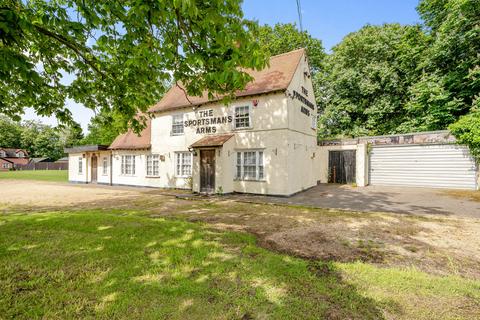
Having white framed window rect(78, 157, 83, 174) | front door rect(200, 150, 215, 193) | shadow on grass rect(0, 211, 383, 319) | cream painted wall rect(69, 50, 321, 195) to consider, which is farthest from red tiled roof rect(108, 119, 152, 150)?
shadow on grass rect(0, 211, 383, 319)

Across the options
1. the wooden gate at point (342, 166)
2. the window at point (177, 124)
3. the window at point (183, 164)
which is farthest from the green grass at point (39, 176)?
the wooden gate at point (342, 166)

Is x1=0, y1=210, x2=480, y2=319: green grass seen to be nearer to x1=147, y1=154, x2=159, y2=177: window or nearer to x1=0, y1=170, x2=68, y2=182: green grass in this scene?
x1=147, y1=154, x2=159, y2=177: window

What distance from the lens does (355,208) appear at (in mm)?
9461

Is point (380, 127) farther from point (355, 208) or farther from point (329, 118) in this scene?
point (355, 208)

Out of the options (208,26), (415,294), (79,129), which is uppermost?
(208,26)

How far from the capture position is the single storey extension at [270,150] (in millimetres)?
12891

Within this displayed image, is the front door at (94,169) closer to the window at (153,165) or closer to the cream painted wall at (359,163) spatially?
the window at (153,165)

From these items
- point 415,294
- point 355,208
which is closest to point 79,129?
point 415,294

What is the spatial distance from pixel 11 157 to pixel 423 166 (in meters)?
89.4

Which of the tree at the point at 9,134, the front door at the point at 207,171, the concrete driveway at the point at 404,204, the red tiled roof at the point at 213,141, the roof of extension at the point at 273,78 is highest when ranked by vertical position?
the tree at the point at 9,134

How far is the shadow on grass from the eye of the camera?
293cm

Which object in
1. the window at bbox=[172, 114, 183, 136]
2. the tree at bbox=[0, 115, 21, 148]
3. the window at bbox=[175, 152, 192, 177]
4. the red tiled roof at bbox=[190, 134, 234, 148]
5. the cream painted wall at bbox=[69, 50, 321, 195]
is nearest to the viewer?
the cream painted wall at bbox=[69, 50, 321, 195]

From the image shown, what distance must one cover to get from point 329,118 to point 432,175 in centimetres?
1098

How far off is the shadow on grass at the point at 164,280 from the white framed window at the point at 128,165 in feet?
44.1
